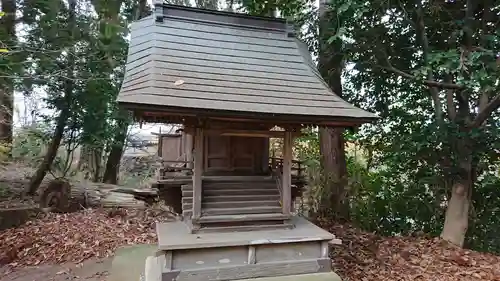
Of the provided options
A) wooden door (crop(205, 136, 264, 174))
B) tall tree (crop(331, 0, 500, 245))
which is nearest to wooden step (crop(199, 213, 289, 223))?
wooden door (crop(205, 136, 264, 174))

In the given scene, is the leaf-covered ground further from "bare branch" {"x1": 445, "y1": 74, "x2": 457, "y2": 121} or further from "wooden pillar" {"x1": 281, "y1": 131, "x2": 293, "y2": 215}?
"bare branch" {"x1": 445, "y1": 74, "x2": 457, "y2": 121}

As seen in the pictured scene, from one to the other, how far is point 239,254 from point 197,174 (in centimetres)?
110

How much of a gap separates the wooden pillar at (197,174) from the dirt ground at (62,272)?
1.87 metres

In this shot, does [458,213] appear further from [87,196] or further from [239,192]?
[87,196]

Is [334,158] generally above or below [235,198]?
above

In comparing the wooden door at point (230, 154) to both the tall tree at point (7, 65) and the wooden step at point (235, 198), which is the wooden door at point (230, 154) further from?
the tall tree at point (7, 65)

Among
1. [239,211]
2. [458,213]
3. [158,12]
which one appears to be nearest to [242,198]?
[239,211]

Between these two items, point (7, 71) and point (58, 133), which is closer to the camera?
point (7, 71)

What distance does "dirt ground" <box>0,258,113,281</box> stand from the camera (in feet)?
15.8

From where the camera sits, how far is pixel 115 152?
9.86 m

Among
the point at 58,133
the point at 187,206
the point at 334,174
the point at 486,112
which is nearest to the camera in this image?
the point at 187,206

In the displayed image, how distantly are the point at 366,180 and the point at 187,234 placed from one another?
5.28m

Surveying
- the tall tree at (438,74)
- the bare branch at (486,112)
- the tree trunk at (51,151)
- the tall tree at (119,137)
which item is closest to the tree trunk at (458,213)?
the tall tree at (438,74)

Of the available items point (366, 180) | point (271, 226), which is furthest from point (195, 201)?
point (366, 180)
